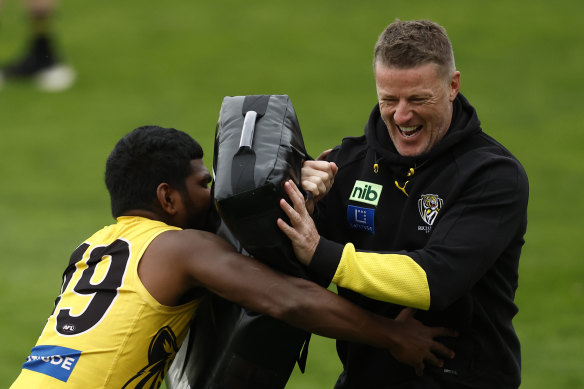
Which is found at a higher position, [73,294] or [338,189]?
[338,189]

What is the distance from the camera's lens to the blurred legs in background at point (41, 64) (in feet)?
45.3

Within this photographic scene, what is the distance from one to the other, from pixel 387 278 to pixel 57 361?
4.86 ft

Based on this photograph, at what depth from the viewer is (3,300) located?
28.0 feet

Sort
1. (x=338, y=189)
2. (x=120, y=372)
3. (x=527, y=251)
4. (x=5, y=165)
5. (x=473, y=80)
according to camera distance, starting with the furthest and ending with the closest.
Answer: (x=473, y=80) → (x=5, y=165) → (x=527, y=251) → (x=338, y=189) → (x=120, y=372)

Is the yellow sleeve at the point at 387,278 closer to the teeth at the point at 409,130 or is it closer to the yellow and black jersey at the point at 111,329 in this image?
the teeth at the point at 409,130

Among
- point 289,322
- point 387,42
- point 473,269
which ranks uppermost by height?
point 387,42

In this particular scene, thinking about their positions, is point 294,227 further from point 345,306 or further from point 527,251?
point 527,251

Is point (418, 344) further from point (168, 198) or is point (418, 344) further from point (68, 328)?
point (68, 328)

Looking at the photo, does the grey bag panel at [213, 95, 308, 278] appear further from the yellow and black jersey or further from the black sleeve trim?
the yellow and black jersey

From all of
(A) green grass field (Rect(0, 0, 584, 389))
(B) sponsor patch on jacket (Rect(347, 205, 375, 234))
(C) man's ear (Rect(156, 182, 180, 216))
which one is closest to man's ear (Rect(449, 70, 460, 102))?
(B) sponsor patch on jacket (Rect(347, 205, 375, 234))

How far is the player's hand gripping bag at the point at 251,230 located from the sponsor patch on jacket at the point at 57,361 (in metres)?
0.60

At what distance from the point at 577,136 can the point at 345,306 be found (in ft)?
30.0

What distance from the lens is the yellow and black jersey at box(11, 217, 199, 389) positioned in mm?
4070

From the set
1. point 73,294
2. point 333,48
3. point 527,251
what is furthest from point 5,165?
point 73,294
